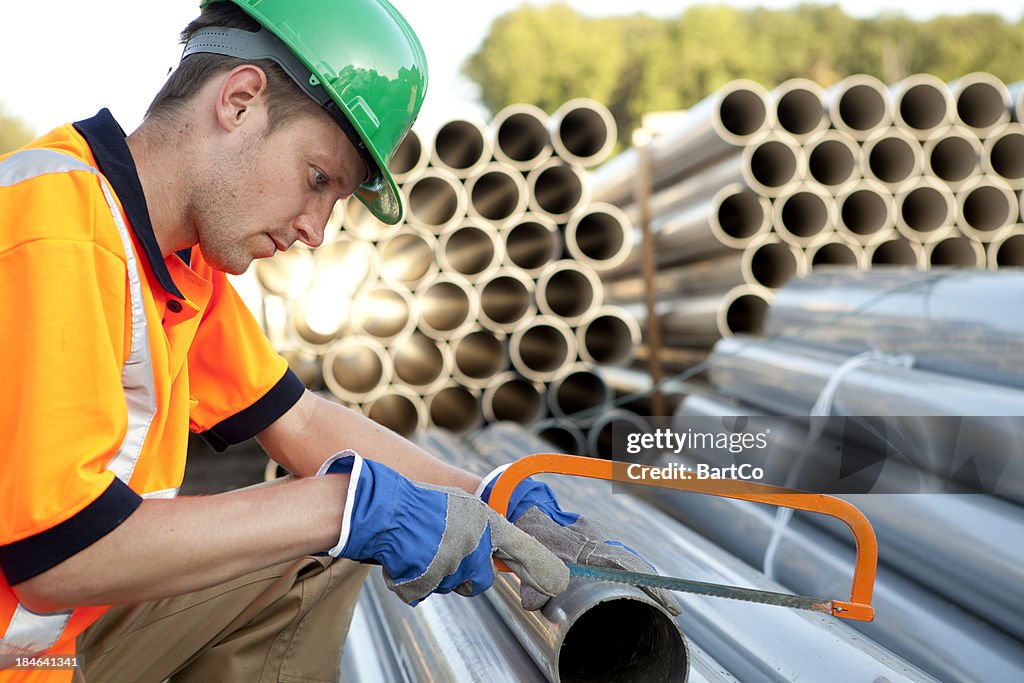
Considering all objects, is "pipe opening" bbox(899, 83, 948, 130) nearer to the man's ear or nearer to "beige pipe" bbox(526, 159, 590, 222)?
"beige pipe" bbox(526, 159, 590, 222)

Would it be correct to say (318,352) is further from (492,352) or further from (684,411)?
(684,411)

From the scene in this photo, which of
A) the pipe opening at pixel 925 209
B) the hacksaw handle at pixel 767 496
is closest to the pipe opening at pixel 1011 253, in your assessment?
the pipe opening at pixel 925 209

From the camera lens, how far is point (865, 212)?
4.73 m

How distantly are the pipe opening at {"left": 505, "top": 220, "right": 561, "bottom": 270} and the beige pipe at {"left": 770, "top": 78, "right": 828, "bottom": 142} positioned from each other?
139cm

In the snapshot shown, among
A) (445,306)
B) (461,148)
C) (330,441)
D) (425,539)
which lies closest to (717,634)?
(425,539)

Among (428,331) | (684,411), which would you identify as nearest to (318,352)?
(428,331)

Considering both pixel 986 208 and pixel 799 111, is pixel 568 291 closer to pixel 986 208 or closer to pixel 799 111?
pixel 799 111

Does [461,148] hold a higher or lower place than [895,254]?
higher

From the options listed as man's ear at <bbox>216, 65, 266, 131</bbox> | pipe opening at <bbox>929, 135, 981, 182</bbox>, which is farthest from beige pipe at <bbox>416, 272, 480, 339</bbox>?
man's ear at <bbox>216, 65, 266, 131</bbox>

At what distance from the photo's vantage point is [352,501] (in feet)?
4.42

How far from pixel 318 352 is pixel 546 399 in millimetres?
1275

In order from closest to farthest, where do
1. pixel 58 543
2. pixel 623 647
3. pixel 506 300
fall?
pixel 58 543, pixel 623 647, pixel 506 300

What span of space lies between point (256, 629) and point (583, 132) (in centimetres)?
361

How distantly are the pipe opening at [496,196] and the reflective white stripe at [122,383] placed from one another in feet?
10.7
